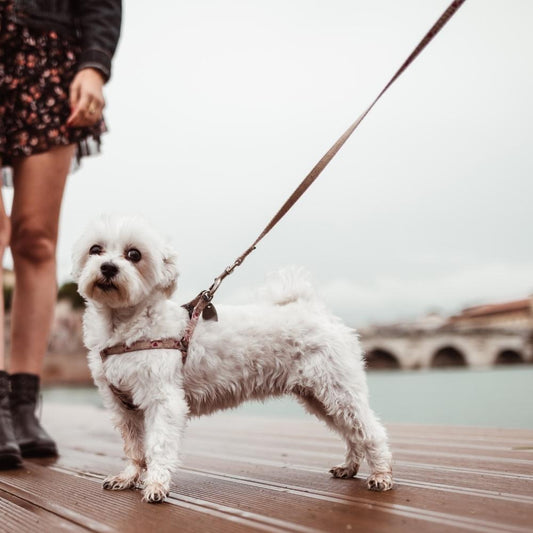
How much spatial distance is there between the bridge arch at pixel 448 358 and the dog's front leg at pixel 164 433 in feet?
173

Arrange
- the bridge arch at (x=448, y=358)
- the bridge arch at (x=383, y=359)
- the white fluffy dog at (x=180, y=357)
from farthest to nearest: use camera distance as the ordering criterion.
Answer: the bridge arch at (x=448, y=358) → the bridge arch at (x=383, y=359) → the white fluffy dog at (x=180, y=357)

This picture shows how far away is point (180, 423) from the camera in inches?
82.8

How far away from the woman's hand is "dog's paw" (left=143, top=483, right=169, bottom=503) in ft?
5.75

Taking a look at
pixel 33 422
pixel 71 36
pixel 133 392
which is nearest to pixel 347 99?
pixel 71 36

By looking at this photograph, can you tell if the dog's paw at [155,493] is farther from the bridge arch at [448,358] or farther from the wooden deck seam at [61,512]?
the bridge arch at [448,358]

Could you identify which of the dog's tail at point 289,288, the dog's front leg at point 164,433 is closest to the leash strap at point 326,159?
the dog's tail at point 289,288

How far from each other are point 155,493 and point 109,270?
0.75 m

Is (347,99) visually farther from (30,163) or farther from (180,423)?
(180,423)

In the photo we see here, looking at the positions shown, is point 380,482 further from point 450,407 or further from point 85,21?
point 450,407

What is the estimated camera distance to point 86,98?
288 centimetres

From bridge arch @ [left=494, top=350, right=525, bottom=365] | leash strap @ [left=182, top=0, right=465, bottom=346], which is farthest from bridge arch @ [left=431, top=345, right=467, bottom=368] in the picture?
leash strap @ [left=182, top=0, right=465, bottom=346]

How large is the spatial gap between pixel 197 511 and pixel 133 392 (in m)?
0.56

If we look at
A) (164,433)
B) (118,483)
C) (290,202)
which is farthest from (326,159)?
(118,483)

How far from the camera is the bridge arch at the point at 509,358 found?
175 feet
